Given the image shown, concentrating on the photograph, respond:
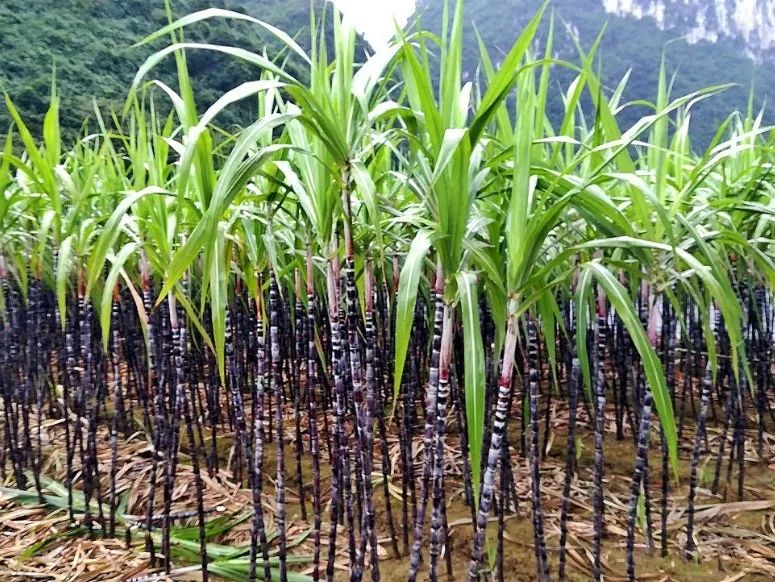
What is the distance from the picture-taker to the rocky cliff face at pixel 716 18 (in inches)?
806

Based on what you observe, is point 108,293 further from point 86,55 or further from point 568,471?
point 86,55

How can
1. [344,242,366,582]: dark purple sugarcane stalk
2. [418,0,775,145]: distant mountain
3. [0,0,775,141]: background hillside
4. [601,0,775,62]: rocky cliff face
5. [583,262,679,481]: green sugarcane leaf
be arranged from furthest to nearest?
1. [601,0,775,62]: rocky cliff face
2. [418,0,775,145]: distant mountain
3. [0,0,775,141]: background hillside
4. [344,242,366,582]: dark purple sugarcane stalk
5. [583,262,679,481]: green sugarcane leaf

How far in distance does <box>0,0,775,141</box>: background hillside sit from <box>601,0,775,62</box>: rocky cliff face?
4 cm

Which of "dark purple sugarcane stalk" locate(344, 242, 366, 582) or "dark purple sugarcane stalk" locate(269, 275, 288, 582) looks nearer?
"dark purple sugarcane stalk" locate(344, 242, 366, 582)

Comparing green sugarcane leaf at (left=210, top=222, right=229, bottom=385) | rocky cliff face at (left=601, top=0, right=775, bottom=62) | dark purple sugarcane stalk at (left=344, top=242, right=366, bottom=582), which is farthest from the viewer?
rocky cliff face at (left=601, top=0, right=775, bottom=62)

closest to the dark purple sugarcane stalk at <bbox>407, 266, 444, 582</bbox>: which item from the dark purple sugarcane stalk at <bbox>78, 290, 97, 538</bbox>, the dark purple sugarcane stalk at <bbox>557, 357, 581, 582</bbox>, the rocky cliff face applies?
the dark purple sugarcane stalk at <bbox>557, 357, 581, 582</bbox>

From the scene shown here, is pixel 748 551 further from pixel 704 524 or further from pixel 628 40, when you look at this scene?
pixel 628 40

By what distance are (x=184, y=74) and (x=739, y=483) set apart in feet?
5.62

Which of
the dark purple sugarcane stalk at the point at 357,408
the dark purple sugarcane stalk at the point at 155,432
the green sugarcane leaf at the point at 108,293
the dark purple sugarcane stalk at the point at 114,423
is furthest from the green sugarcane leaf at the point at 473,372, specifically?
the dark purple sugarcane stalk at the point at 114,423

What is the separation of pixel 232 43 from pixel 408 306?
54.7 ft

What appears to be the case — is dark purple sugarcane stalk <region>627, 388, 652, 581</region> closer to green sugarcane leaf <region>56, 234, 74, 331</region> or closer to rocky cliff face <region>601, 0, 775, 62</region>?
green sugarcane leaf <region>56, 234, 74, 331</region>

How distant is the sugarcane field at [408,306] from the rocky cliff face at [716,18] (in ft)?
72.5

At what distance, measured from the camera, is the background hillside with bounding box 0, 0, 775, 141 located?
39.7 ft

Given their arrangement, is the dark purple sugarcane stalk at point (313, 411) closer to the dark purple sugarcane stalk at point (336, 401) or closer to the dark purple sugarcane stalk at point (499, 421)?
the dark purple sugarcane stalk at point (336, 401)
